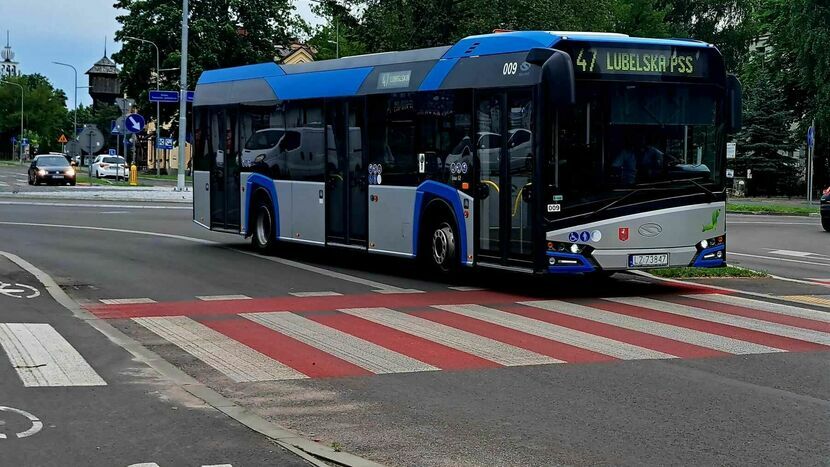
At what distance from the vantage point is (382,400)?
836 centimetres

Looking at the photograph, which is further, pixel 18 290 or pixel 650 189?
pixel 650 189

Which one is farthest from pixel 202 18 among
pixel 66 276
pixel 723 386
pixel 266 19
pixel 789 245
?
pixel 723 386

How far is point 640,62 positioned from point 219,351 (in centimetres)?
696

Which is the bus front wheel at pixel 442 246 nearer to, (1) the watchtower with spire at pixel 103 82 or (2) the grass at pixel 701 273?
(2) the grass at pixel 701 273

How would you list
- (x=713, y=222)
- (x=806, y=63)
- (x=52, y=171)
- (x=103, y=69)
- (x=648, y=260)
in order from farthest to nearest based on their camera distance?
(x=103, y=69), (x=52, y=171), (x=806, y=63), (x=713, y=222), (x=648, y=260)

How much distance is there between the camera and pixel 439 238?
1622 cm

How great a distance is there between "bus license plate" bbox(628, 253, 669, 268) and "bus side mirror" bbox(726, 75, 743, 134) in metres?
1.90

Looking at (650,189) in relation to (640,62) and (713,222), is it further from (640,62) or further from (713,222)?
(640,62)

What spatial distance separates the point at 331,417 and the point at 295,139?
12.3m

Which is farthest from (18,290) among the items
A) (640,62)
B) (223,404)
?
(640,62)

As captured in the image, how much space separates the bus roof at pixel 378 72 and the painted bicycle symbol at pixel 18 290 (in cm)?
575

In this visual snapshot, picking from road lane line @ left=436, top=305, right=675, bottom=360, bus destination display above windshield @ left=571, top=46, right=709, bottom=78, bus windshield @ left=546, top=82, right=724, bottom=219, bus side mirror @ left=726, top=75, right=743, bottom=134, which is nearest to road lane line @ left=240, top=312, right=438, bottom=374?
road lane line @ left=436, top=305, right=675, bottom=360

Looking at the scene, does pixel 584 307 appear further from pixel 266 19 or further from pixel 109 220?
pixel 266 19

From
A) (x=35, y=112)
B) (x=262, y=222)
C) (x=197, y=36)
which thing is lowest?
(x=262, y=222)
